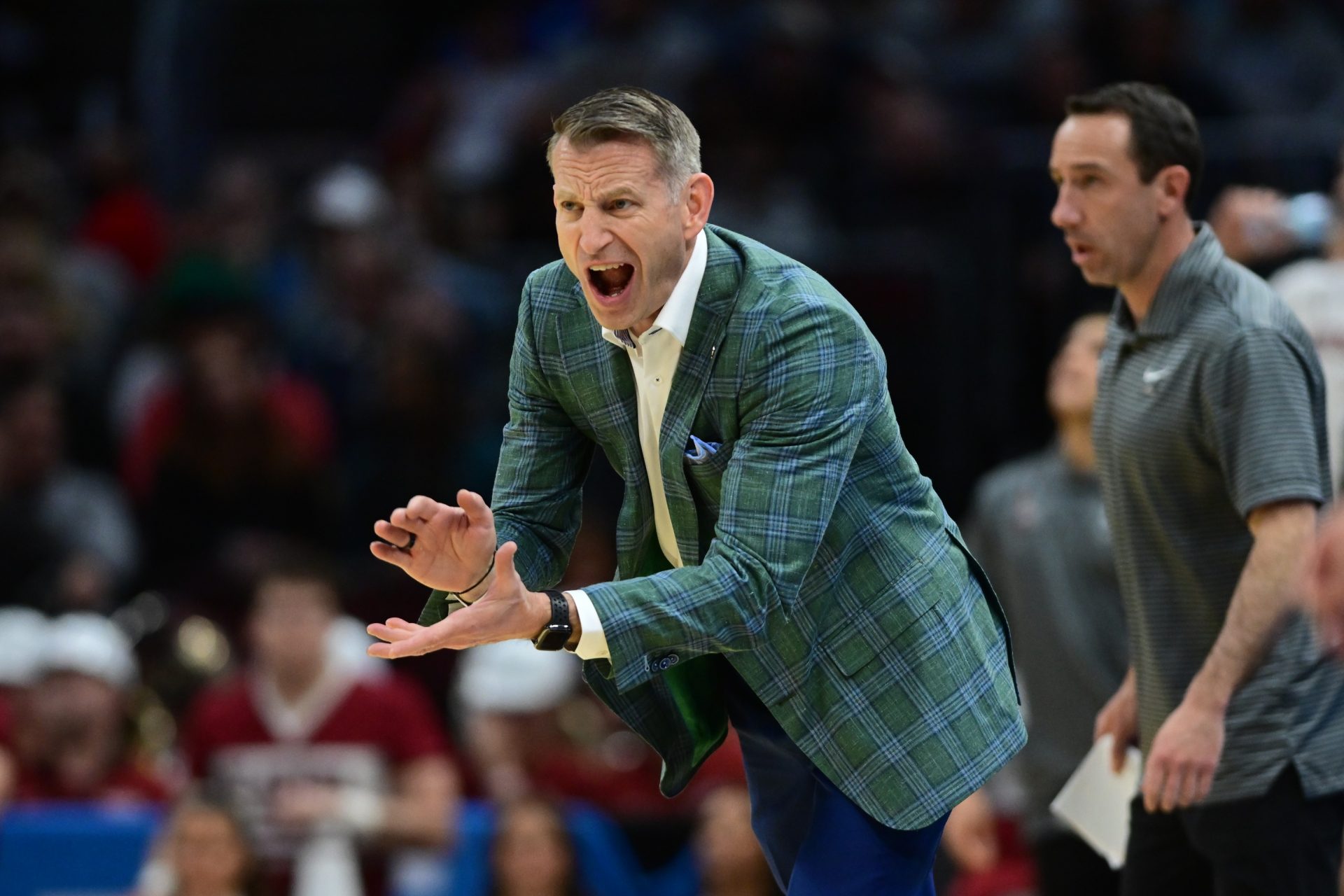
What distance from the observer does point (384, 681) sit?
279 inches

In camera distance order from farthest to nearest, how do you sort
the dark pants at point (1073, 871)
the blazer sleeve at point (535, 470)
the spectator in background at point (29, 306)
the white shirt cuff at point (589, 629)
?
the spectator in background at point (29, 306)
the dark pants at point (1073, 871)
the blazer sleeve at point (535, 470)
the white shirt cuff at point (589, 629)

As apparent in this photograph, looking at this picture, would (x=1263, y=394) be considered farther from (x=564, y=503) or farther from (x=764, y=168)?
(x=764, y=168)

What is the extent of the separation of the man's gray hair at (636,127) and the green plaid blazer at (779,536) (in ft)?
0.64

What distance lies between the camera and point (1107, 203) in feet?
13.0

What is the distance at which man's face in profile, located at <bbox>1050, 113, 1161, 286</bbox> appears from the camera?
3.94m

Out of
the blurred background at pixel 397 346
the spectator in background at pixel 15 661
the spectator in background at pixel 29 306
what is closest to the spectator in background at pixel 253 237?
the blurred background at pixel 397 346

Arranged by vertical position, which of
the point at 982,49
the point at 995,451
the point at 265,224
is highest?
the point at 982,49

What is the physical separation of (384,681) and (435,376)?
169 centimetres

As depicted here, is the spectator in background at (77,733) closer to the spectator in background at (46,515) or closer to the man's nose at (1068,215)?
the spectator in background at (46,515)

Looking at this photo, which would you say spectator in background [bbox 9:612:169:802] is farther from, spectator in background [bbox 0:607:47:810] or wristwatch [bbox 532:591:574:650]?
wristwatch [bbox 532:591:574:650]

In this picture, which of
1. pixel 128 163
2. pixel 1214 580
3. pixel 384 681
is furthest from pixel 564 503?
pixel 128 163

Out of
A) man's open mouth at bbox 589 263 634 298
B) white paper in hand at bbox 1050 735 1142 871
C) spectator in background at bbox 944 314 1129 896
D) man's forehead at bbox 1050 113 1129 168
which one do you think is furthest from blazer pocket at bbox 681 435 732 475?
spectator in background at bbox 944 314 1129 896

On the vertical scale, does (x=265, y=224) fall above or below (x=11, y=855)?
above

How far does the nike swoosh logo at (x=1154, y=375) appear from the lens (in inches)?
152
